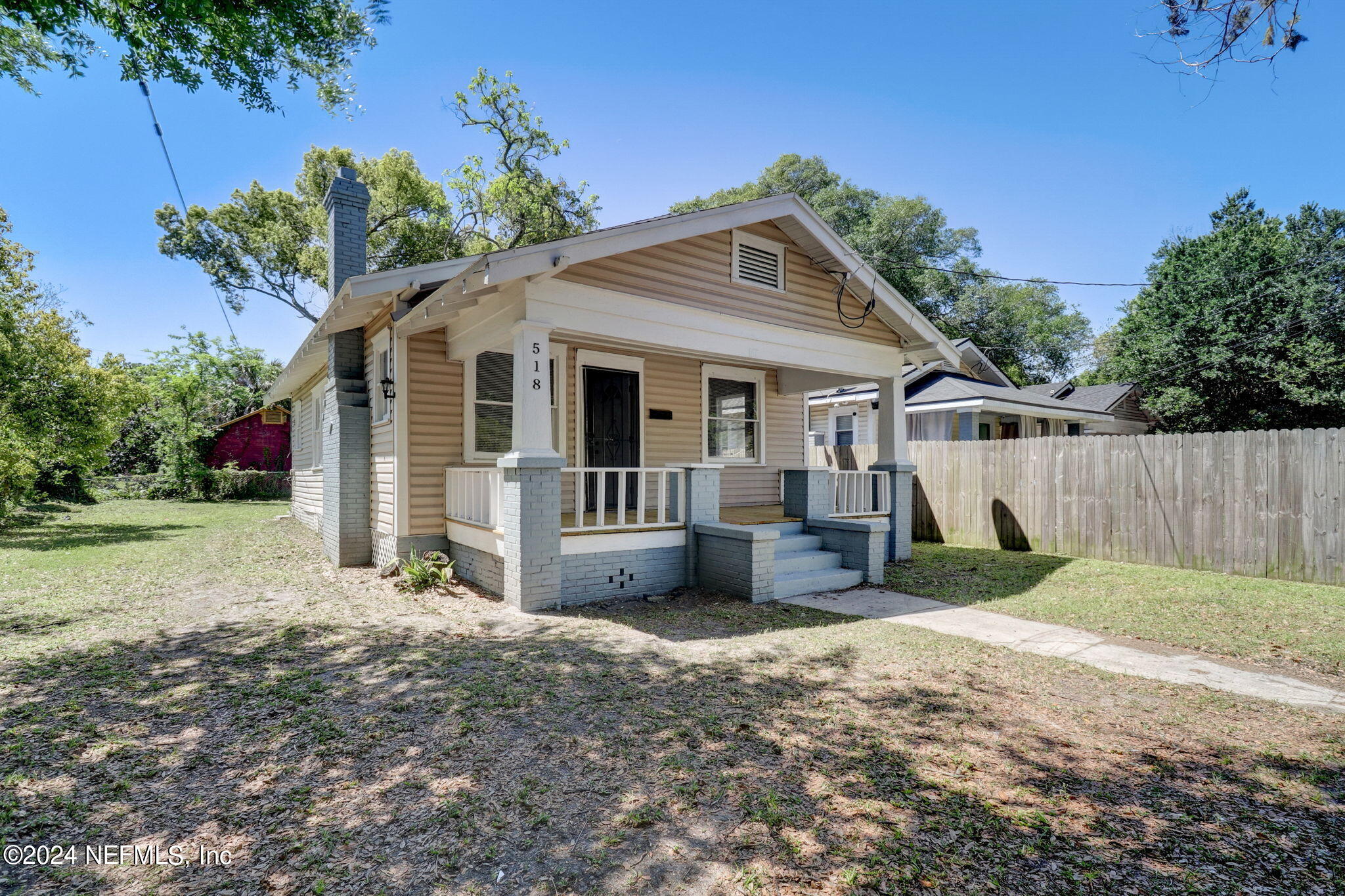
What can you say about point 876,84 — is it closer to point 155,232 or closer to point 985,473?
point 985,473

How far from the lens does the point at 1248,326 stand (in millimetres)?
22031

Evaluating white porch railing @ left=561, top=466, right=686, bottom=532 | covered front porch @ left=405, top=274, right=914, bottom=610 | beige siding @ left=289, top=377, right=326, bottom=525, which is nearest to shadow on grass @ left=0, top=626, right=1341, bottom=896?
covered front porch @ left=405, top=274, right=914, bottom=610

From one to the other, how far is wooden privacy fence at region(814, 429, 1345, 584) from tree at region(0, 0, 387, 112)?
10580 mm

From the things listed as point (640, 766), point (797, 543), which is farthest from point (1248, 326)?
point (640, 766)

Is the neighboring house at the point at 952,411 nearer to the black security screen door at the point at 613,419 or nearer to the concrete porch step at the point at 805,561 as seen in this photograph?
the black security screen door at the point at 613,419

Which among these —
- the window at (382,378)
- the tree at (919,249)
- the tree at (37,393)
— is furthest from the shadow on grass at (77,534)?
the tree at (919,249)

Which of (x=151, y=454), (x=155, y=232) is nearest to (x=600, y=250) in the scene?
(x=151, y=454)

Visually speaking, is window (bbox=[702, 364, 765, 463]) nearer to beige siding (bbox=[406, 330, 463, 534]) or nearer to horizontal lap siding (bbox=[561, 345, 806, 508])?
horizontal lap siding (bbox=[561, 345, 806, 508])

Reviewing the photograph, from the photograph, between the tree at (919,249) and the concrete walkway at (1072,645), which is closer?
the concrete walkway at (1072,645)

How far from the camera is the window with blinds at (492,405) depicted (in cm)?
802

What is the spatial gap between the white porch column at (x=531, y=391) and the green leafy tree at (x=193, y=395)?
1353 cm

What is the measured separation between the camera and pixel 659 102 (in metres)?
12.5

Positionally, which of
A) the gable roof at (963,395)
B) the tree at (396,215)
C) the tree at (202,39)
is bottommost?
the gable roof at (963,395)

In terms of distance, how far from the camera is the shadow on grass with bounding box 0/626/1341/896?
227 cm
